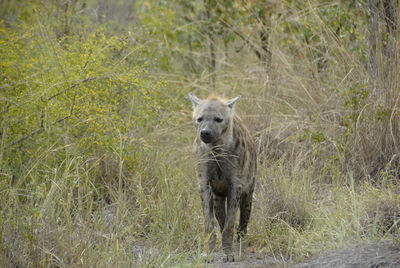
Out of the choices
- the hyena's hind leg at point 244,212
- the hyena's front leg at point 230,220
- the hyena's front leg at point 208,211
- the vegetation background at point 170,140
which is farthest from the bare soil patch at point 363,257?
the hyena's hind leg at point 244,212

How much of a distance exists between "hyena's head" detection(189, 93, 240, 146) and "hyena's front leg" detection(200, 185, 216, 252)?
39cm

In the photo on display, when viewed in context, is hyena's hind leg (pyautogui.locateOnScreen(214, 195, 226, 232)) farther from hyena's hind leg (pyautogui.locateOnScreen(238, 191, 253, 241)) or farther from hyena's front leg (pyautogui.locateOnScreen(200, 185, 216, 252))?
hyena's front leg (pyautogui.locateOnScreen(200, 185, 216, 252))

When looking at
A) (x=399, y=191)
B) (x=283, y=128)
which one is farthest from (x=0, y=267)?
(x=283, y=128)

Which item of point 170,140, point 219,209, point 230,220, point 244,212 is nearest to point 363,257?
point 230,220

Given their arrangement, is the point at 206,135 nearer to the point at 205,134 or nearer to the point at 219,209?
the point at 205,134

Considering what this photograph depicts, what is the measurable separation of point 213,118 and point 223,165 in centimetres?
37

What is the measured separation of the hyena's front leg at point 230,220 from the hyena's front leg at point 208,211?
0.09 m

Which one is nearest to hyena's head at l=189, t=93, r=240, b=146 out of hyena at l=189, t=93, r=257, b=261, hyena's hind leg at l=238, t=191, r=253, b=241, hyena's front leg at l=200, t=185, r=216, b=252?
hyena at l=189, t=93, r=257, b=261

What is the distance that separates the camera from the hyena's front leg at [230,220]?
422 cm

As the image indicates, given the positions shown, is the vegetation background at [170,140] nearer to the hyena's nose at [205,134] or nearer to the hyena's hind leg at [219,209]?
the hyena's hind leg at [219,209]

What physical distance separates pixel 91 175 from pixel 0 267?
1.96 meters

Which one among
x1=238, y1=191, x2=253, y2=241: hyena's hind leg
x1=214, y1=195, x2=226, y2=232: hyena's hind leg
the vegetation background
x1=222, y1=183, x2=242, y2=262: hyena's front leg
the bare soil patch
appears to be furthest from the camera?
x1=214, y1=195, x2=226, y2=232: hyena's hind leg

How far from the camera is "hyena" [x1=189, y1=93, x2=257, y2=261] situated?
4.30 meters

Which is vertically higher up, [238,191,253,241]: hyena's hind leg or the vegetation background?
the vegetation background
